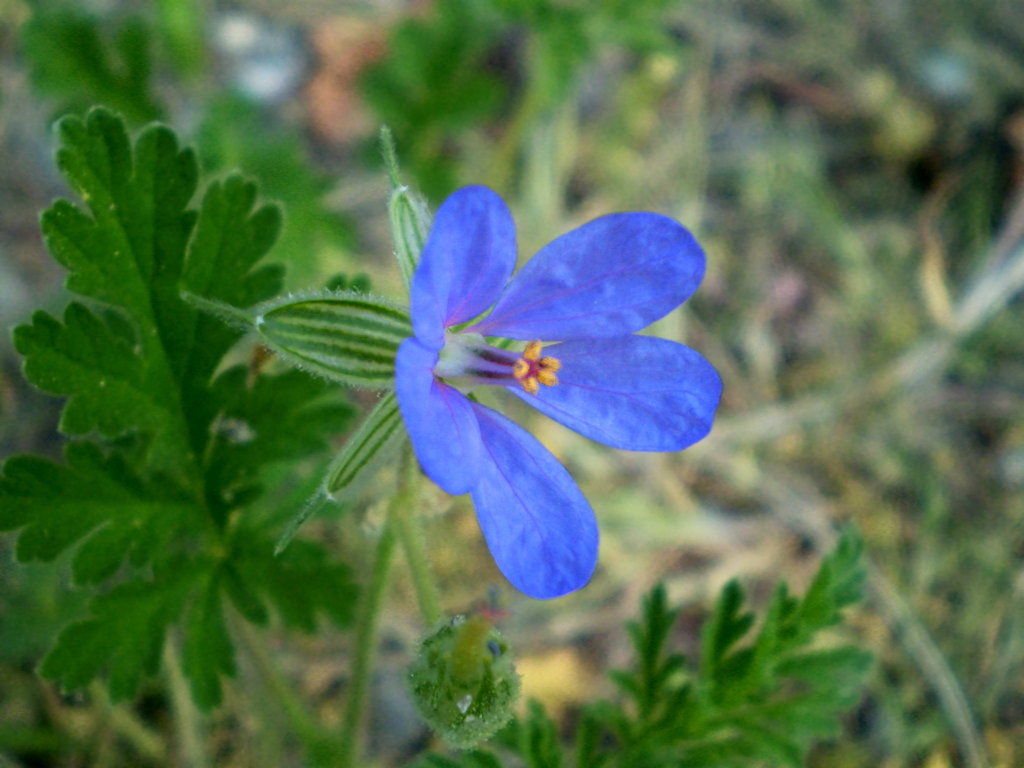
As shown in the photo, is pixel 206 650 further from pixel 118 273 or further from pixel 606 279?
pixel 606 279

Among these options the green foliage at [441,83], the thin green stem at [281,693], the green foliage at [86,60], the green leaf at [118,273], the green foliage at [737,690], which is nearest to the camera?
the green leaf at [118,273]

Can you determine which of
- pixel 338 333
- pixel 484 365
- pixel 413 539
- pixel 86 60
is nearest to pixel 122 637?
pixel 413 539

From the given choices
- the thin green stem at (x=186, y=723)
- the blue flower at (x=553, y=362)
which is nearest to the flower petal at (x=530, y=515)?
the blue flower at (x=553, y=362)

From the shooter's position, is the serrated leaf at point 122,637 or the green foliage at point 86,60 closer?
the serrated leaf at point 122,637

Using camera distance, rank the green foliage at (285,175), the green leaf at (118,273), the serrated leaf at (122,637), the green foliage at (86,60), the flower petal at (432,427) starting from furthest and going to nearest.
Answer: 1. the green foliage at (86,60)
2. the green foliage at (285,175)
3. the serrated leaf at (122,637)
4. the green leaf at (118,273)
5. the flower petal at (432,427)

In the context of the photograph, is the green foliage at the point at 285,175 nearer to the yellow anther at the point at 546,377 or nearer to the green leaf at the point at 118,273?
the green leaf at the point at 118,273

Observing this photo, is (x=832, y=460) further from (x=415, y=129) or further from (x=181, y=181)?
(x=181, y=181)

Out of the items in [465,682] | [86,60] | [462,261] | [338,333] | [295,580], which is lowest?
[465,682]

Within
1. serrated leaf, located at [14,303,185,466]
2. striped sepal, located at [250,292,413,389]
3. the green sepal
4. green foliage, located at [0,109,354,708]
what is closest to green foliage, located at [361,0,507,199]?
green foliage, located at [0,109,354,708]
